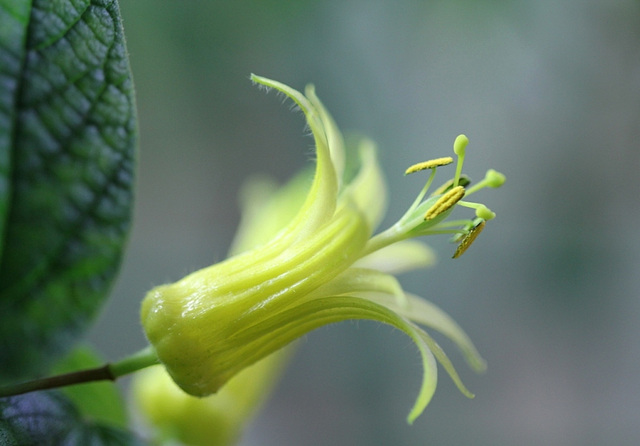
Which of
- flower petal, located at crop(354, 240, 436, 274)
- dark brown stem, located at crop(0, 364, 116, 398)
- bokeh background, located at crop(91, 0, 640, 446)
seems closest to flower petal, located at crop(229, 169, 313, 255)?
flower petal, located at crop(354, 240, 436, 274)

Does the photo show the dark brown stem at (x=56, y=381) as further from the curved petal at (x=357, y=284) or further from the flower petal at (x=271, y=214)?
the flower petal at (x=271, y=214)

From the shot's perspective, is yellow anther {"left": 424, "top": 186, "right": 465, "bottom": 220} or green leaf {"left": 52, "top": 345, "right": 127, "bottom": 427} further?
green leaf {"left": 52, "top": 345, "right": 127, "bottom": 427}

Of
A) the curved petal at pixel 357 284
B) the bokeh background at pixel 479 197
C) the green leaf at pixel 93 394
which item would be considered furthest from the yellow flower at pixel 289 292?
the bokeh background at pixel 479 197

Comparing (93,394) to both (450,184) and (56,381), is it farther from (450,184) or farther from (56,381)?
(450,184)

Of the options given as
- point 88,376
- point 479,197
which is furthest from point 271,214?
point 479,197

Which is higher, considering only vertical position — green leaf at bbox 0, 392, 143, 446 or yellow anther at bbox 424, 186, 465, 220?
yellow anther at bbox 424, 186, 465, 220

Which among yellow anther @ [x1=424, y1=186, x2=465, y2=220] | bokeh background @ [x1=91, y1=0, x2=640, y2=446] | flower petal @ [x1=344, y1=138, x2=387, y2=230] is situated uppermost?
yellow anther @ [x1=424, y1=186, x2=465, y2=220]

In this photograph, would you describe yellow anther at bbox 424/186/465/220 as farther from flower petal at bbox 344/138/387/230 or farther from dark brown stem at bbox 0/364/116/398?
dark brown stem at bbox 0/364/116/398
